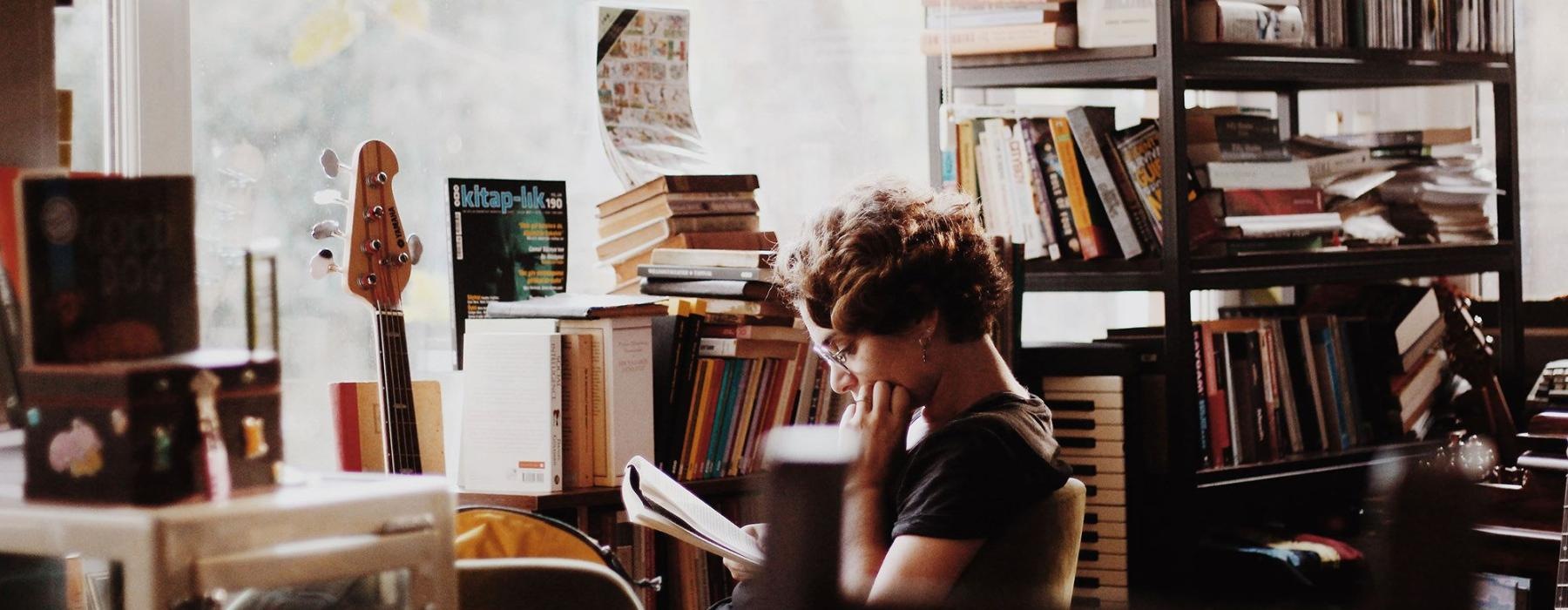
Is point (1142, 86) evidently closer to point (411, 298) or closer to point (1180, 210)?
point (1180, 210)

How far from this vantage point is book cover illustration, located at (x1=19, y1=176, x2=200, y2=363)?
46.3 inches

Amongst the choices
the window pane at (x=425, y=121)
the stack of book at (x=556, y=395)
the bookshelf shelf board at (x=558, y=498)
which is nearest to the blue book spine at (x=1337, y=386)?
the window pane at (x=425, y=121)

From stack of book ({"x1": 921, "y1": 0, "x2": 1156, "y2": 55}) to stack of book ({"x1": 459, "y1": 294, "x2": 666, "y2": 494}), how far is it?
0.95 m

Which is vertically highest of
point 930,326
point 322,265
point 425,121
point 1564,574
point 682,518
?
point 425,121

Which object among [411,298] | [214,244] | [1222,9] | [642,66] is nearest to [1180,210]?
[1222,9]

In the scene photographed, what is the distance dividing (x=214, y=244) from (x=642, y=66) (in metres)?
0.84

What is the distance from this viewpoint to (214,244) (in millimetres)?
2484

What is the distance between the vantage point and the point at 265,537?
119 cm

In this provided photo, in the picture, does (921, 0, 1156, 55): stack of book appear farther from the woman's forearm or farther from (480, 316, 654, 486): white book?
the woman's forearm

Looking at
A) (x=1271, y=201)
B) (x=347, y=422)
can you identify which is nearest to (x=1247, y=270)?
(x=1271, y=201)

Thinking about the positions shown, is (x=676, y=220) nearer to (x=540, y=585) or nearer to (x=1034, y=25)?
(x=1034, y=25)

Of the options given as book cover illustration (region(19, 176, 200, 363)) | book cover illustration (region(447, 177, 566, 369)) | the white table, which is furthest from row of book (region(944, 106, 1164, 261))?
book cover illustration (region(19, 176, 200, 363))

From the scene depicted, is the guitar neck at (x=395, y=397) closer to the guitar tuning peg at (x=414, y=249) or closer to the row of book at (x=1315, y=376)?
the guitar tuning peg at (x=414, y=249)

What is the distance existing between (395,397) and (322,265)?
8.9 inches
